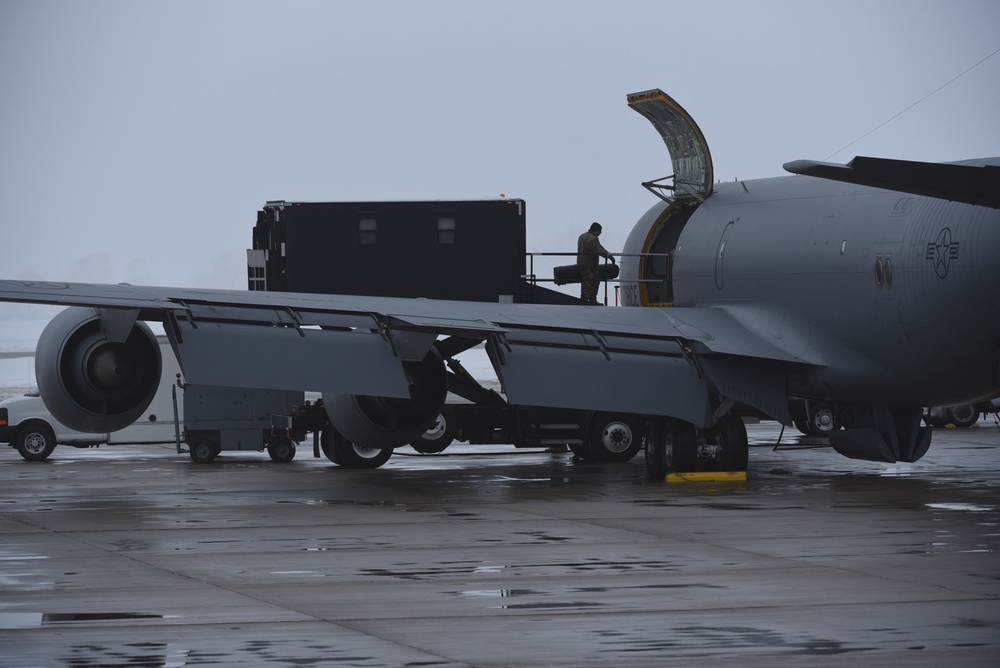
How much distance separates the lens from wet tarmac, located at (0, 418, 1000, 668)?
744 centimetres

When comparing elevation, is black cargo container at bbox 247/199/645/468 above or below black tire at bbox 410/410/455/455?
above

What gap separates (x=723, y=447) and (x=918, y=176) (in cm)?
748

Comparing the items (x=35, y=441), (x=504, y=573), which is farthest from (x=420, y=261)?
(x=504, y=573)

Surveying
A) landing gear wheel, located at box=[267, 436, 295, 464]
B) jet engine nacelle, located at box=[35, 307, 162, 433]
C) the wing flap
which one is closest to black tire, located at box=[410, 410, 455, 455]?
landing gear wheel, located at box=[267, 436, 295, 464]

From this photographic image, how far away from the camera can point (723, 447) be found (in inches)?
737

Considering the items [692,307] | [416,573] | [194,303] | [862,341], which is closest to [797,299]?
[862,341]

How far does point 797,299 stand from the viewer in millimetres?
18281

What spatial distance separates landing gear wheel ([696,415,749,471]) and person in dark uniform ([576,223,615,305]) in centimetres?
447

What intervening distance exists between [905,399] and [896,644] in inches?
417

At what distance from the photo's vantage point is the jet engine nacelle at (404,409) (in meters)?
18.7

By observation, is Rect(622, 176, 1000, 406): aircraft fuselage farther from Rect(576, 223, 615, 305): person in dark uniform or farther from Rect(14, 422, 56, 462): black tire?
Rect(14, 422, 56, 462): black tire

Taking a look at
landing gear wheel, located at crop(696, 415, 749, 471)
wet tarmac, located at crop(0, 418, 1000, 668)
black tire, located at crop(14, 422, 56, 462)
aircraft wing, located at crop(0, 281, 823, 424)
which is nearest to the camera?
wet tarmac, located at crop(0, 418, 1000, 668)

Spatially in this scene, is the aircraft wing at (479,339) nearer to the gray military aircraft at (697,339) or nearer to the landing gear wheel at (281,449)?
the gray military aircraft at (697,339)

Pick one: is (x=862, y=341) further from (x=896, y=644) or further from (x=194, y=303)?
(x=896, y=644)
